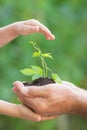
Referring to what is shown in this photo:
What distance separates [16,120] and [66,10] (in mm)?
543

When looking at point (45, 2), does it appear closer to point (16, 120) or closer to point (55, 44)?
point (55, 44)

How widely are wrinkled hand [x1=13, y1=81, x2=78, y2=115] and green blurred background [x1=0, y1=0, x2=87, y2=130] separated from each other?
0.86 metres

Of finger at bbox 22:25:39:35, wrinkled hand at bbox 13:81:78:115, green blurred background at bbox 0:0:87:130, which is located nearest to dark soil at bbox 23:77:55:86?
wrinkled hand at bbox 13:81:78:115

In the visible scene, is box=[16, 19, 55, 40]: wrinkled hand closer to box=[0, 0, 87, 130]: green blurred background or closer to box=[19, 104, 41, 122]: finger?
box=[19, 104, 41, 122]: finger

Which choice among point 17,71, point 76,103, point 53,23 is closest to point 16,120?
point 17,71

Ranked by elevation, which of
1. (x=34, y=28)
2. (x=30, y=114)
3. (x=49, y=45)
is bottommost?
(x=30, y=114)

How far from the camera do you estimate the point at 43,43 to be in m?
2.54

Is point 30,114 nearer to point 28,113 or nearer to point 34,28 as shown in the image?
point 28,113

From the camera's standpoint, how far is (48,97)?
5.19 feet

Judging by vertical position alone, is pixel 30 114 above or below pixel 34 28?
below

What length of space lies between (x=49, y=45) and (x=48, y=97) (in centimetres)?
101

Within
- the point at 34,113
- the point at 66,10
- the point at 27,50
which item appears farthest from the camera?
the point at 66,10

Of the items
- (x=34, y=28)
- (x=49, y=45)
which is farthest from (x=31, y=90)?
(x=49, y=45)

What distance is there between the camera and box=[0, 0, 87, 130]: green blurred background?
2539 mm
